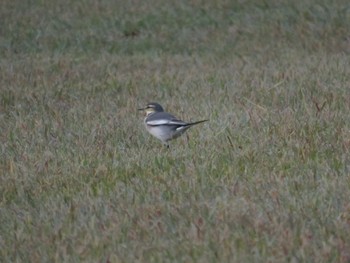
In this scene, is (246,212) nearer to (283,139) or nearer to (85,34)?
(283,139)

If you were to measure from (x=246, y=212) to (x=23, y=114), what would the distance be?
4.96m

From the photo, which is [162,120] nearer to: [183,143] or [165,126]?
[165,126]

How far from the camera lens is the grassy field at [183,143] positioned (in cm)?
621

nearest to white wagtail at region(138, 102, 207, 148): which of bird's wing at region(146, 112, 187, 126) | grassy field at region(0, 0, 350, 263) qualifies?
bird's wing at region(146, 112, 187, 126)

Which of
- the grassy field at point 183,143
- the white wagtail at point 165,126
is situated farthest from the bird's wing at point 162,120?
the grassy field at point 183,143

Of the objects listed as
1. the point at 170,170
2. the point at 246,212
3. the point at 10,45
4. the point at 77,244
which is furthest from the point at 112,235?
the point at 10,45

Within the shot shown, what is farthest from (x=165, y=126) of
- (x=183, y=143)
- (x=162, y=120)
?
(x=183, y=143)

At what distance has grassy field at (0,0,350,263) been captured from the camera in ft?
20.4

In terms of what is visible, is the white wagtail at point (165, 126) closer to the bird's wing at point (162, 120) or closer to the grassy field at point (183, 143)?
the bird's wing at point (162, 120)

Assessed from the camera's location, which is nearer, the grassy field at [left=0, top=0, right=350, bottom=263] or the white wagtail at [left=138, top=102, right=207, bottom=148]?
the grassy field at [left=0, top=0, right=350, bottom=263]

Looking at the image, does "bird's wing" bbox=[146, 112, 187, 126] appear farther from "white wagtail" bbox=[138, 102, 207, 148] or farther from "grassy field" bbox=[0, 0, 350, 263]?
"grassy field" bbox=[0, 0, 350, 263]

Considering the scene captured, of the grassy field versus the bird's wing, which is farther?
the bird's wing

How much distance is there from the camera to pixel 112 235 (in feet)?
20.7

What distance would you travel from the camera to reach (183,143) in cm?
902
